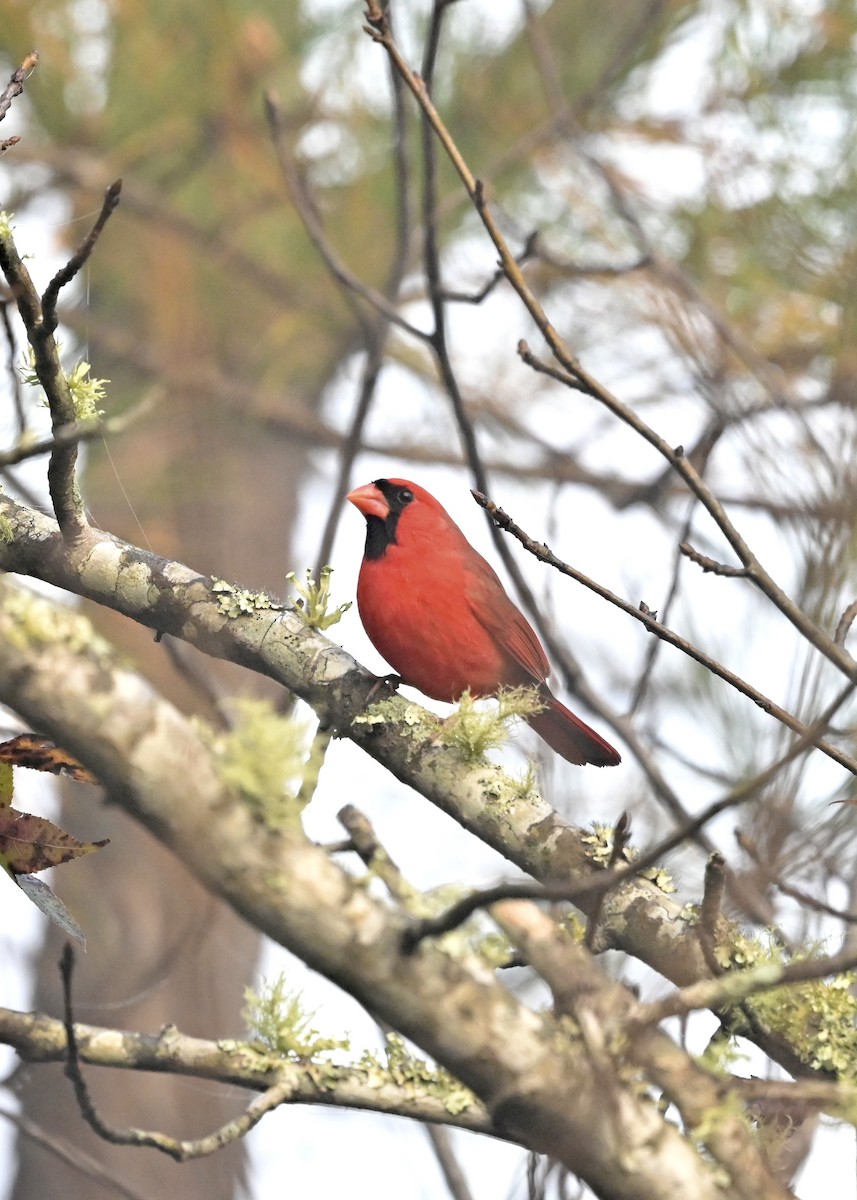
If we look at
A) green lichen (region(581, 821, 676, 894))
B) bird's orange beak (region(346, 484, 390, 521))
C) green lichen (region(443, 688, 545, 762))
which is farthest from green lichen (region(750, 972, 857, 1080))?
bird's orange beak (region(346, 484, 390, 521))

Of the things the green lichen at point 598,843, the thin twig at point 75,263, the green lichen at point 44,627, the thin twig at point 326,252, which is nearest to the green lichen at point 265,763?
the green lichen at point 44,627

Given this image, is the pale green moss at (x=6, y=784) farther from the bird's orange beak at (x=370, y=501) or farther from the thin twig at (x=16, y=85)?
the bird's orange beak at (x=370, y=501)

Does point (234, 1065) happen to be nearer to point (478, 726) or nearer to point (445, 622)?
point (478, 726)

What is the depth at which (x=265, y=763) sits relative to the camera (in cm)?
122

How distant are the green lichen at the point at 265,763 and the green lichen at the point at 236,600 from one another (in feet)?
3.76

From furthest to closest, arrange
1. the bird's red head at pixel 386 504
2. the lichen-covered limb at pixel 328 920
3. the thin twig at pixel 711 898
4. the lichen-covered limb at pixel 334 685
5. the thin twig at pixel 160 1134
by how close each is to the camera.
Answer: the bird's red head at pixel 386 504 < the lichen-covered limb at pixel 334 685 < the thin twig at pixel 160 1134 < the thin twig at pixel 711 898 < the lichen-covered limb at pixel 328 920

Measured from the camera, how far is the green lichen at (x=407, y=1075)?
6.18 ft

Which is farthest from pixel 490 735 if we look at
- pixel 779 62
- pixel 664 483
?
pixel 779 62

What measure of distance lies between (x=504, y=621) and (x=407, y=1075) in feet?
5.92

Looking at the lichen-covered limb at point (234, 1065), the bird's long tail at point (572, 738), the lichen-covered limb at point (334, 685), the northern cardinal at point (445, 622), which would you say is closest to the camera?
the lichen-covered limb at point (234, 1065)

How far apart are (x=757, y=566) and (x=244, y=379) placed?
14.9 feet

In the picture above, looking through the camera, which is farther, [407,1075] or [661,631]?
[661,631]

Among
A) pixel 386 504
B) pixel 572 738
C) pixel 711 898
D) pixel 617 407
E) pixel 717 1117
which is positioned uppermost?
pixel 386 504

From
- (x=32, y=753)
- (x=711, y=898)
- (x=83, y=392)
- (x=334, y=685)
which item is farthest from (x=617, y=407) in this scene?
(x=32, y=753)
